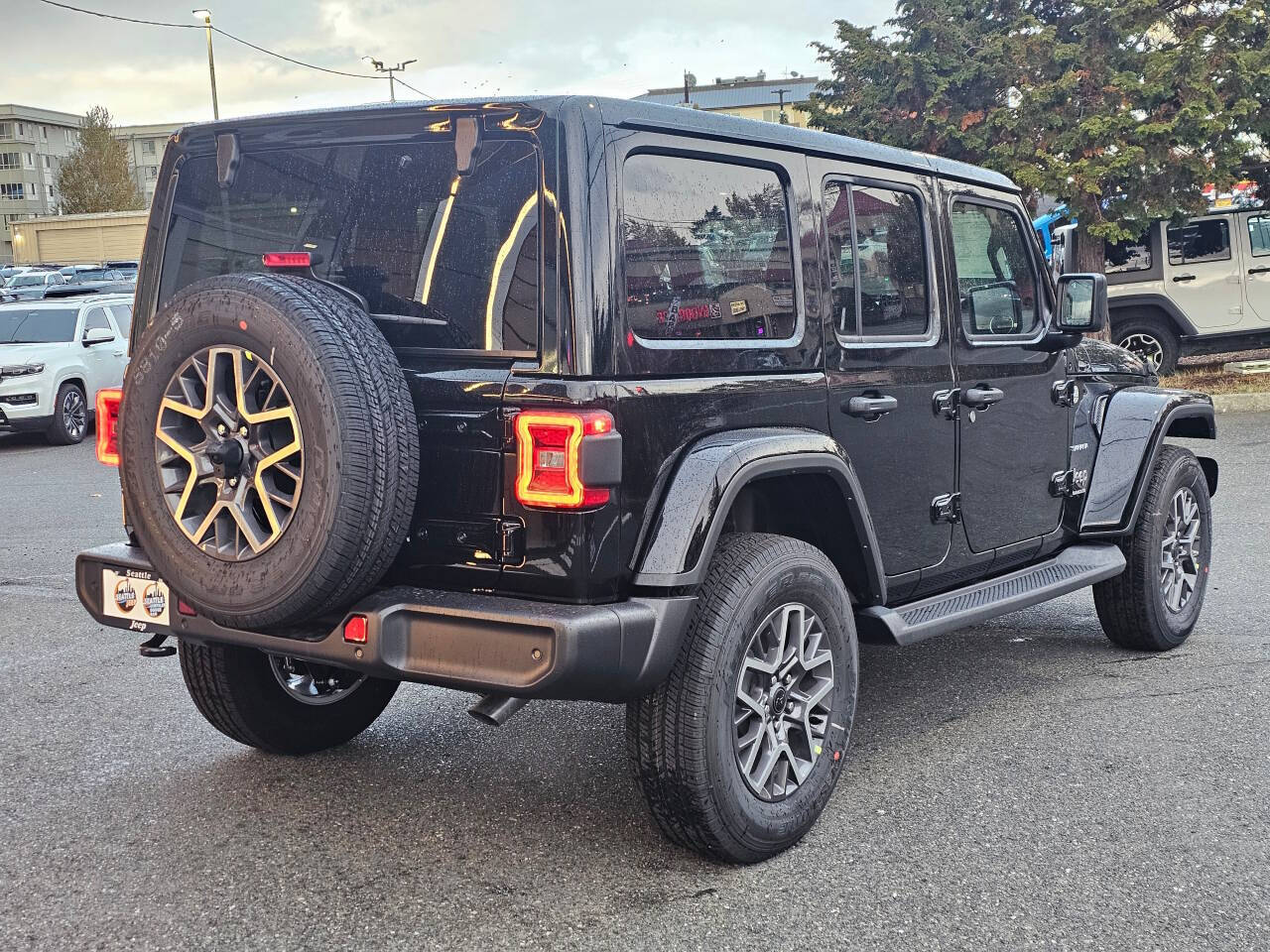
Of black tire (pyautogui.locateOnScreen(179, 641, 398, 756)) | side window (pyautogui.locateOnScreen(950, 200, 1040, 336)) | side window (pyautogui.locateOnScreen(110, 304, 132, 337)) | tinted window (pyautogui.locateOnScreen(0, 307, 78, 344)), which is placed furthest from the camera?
side window (pyautogui.locateOnScreen(110, 304, 132, 337))

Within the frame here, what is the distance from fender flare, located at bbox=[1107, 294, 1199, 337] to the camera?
50.1 feet

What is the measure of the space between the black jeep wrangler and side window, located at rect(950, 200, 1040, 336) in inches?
22.4

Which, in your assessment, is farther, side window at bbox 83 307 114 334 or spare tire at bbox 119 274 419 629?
side window at bbox 83 307 114 334

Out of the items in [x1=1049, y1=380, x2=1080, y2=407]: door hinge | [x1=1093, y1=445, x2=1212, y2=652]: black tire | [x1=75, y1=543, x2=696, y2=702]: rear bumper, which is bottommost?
[x1=1093, y1=445, x2=1212, y2=652]: black tire

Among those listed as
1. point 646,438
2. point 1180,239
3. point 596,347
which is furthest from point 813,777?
point 1180,239

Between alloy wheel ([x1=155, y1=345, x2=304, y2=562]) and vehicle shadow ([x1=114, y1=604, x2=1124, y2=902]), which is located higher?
alloy wheel ([x1=155, y1=345, x2=304, y2=562])

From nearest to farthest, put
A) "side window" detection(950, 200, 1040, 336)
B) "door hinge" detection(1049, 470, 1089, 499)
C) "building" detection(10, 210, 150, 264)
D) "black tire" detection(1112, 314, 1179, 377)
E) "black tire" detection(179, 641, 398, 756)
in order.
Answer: "black tire" detection(179, 641, 398, 756) < "side window" detection(950, 200, 1040, 336) < "door hinge" detection(1049, 470, 1089, 499) < "black tire" detection(1112, 314, 1179, 377) < "building" detection(10, 210, 150, 264)

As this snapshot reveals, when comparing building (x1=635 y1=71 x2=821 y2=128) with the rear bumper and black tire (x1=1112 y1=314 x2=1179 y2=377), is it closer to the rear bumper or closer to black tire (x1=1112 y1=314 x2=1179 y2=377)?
black tire (x1=1112 y1=314 x2=1179 y2=377)

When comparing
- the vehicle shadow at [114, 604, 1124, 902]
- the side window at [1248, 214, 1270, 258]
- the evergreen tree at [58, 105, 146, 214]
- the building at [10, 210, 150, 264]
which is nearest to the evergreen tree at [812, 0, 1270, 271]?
the side window at [1248, 214, 1270, 258]

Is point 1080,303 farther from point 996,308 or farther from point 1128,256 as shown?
point 1128,256

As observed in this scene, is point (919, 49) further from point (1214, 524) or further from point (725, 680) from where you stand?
point (725, 680)

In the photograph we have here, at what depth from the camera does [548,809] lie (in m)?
3.87

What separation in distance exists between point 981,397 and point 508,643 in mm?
2171

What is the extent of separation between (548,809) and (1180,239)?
13843mm
